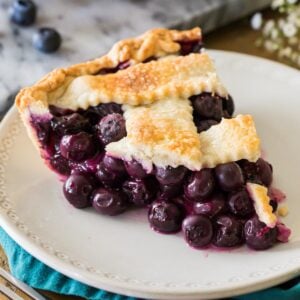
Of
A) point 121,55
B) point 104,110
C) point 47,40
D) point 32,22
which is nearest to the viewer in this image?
point 104,110

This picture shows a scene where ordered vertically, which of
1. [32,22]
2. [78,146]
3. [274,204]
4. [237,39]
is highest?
[78,146]

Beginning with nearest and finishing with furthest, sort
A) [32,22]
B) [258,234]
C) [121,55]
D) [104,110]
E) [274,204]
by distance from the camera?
[258,234]
[274,204]
[104,110]
[121,55]
[32,22]

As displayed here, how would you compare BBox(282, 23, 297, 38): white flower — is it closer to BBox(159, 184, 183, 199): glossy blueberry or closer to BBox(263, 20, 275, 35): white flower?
BBox(263, 20, 275, 35): white flower

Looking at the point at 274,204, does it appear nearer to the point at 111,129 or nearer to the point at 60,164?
the point at 111,129

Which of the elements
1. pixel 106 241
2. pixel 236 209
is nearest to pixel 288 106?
pixel 236 209

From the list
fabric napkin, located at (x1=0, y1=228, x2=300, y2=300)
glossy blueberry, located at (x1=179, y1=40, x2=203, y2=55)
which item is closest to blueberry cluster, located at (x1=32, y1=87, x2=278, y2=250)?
fabric napkin, located at (x1=0, y1=228, x2=300, y2=300)

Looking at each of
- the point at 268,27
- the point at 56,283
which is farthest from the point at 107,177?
the point at 268,27
